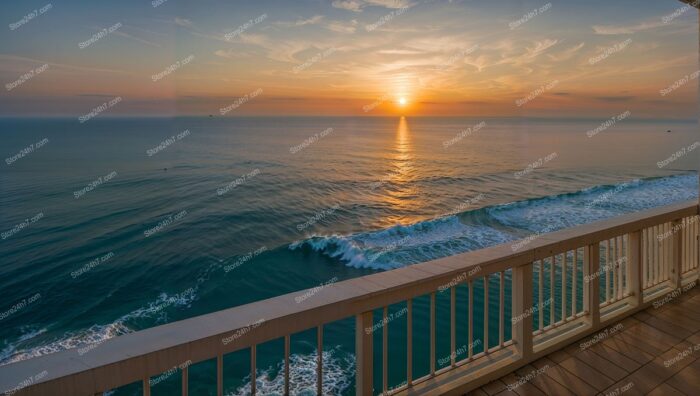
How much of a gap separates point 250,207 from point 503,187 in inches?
525

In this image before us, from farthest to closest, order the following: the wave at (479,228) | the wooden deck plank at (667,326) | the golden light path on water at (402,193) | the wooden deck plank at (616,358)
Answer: the golden light path on water at (402,193) < the wave at (479,228) < the wooden deck plank at (667,326) < the wooden deck plank at (616,358)

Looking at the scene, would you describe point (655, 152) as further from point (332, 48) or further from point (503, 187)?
point (332, 48)

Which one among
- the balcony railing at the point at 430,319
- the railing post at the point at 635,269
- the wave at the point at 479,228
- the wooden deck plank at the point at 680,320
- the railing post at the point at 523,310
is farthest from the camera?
the wave at the point at 479,228

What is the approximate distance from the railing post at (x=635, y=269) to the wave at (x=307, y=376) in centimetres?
380

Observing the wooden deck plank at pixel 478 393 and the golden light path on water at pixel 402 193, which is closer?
the wooden deck plank at pixel 478 393

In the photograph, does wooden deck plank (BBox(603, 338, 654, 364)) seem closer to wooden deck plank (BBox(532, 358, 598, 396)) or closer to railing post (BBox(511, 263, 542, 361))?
wooden deck plank (BBox(532, 358, 598, 396))

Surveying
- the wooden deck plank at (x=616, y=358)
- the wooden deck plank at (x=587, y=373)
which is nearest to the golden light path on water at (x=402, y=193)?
the wooden deck plank at (x=616, y=358)

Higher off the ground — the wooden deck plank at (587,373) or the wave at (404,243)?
the wooden deck plank at (587,373)

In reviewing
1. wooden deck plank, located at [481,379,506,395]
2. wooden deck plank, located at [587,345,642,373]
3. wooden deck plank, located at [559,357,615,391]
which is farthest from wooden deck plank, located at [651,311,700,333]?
wooden deck plank, located at [481,379,506,395]

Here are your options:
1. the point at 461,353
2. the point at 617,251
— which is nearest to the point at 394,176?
the point at 461,353

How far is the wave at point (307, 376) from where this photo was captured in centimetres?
580

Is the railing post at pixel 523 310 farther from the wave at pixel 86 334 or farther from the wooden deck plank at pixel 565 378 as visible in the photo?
the wave at pixel 86 334

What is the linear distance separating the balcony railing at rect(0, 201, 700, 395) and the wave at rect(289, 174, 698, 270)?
7.45m

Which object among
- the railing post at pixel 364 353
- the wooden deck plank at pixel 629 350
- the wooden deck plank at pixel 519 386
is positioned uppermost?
the railing post at pixel 364 353
